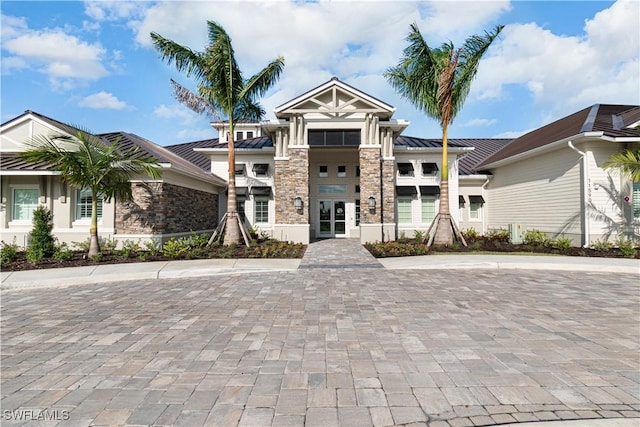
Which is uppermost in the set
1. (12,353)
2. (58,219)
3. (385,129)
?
(385,129)

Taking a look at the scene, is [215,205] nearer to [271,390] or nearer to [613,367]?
[271,390]

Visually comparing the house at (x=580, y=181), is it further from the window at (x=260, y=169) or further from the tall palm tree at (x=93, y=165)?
the tall palm tree at (x=93, y=165)

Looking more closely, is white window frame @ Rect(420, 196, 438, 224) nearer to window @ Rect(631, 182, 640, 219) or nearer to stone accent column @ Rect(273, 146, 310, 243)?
stone accent column @ Rect(273, 146, 310, 243)

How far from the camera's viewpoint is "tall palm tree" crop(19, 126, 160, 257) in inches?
445

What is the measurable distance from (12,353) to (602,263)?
51.7 feet

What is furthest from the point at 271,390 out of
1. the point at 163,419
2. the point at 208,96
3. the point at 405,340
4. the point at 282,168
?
the point at 282,168

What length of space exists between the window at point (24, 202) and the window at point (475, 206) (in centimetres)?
2500

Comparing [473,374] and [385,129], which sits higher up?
[385,129]

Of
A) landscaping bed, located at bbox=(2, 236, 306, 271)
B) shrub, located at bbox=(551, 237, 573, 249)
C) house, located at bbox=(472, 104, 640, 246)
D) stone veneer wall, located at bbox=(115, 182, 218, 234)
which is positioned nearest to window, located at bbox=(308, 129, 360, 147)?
landscaping bed, located at bbox=(2, 236, 306, 271)

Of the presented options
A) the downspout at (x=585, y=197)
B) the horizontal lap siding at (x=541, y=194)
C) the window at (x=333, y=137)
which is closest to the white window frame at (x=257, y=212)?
the window at (x=333, y=137)

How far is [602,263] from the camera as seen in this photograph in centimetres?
1107

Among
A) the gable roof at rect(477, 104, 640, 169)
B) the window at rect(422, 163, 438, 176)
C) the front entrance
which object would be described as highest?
the gable roof at rect(477, 104, 640, 169)

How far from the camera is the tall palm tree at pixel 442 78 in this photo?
47.9 ft

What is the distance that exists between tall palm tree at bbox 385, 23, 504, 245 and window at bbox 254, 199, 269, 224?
1055cm
